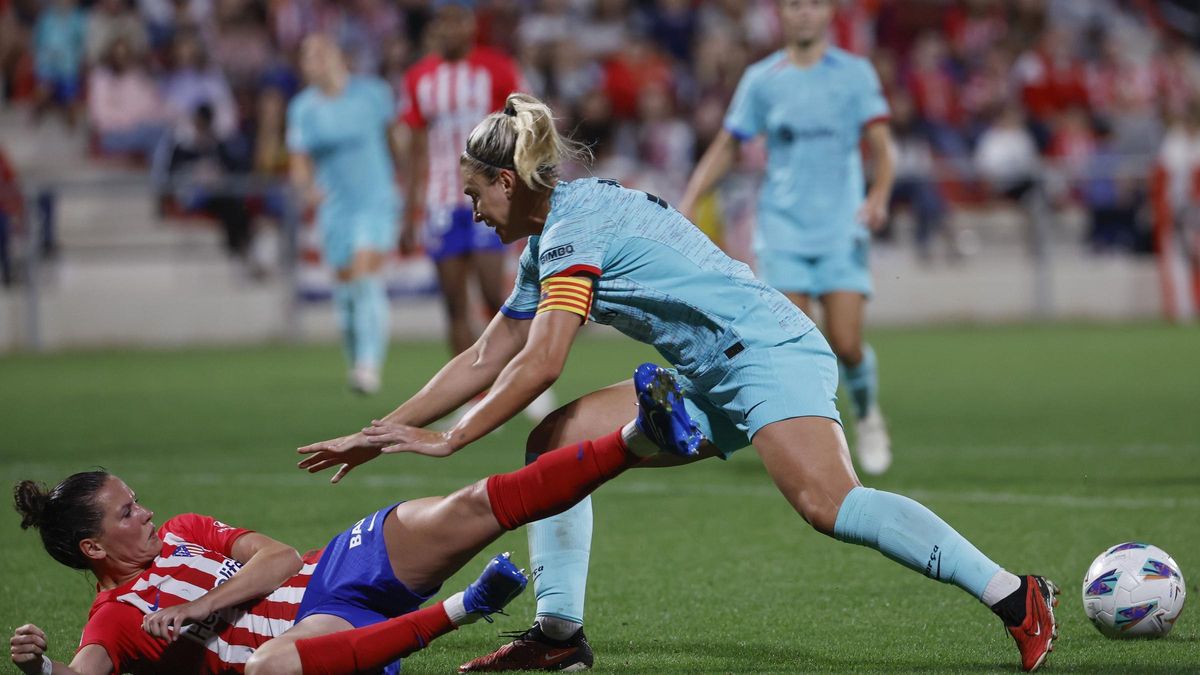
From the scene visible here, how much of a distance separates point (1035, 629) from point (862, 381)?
4373mm

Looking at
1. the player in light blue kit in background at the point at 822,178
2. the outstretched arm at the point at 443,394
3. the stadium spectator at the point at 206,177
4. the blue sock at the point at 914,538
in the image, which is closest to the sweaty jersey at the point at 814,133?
the player in light blue kit in background at the point at 822,178

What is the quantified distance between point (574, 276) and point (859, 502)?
0.94m

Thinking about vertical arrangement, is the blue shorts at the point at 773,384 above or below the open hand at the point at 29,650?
above

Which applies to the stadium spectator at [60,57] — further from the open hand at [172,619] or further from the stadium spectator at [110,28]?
the open hand at [172,619]

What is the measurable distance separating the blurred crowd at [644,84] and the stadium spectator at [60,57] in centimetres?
2

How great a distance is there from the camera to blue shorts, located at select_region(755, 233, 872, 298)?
8.46 m

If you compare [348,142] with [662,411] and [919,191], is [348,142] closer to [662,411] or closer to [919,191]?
[919,191]

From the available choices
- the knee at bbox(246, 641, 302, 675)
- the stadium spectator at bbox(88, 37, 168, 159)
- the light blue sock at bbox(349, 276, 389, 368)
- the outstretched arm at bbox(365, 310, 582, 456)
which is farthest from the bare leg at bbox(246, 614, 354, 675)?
the stadium spectator at bbox(88, 37, 168, 159)

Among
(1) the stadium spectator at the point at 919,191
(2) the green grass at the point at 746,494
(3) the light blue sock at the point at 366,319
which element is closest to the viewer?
(2) the green grass at the point at 746,494

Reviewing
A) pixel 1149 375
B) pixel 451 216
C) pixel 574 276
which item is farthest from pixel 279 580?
pixel 1149 375

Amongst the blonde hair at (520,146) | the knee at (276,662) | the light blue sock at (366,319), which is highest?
the blonde hair at (520,146)

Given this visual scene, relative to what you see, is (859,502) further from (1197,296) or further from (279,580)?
(1197,296)

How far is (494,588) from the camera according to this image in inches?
153

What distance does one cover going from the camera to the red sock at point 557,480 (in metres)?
4.03
